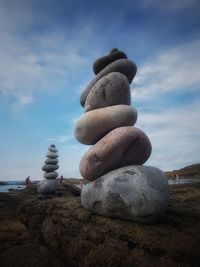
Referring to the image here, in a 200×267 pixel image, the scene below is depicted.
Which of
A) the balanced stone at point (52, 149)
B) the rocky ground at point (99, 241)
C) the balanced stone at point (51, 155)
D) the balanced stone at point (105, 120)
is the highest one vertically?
the balanced stone at point (52, 149)

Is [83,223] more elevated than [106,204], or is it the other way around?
[106,204]

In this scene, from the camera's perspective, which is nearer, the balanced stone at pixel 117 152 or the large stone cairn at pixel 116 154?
the large stone cairn at pixel 116 154

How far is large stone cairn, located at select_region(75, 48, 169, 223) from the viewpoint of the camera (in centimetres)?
484

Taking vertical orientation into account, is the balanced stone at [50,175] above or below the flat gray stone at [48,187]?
above

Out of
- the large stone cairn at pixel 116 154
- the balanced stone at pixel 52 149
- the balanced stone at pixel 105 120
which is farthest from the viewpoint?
the balanced stone at pixel 52 149

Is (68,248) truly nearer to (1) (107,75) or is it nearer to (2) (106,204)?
(2) (106,204)

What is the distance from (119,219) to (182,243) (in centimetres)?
151

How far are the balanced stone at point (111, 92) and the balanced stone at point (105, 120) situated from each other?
41 centimetres

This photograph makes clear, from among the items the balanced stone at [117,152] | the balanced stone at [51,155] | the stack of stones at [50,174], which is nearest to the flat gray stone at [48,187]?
the stack of stones at [50,174]

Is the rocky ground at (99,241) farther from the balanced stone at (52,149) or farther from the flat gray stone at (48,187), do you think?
the balanced stone at (52,149)

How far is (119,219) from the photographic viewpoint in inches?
201

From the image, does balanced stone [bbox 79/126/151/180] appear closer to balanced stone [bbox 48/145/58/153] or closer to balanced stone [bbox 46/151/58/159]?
balanced stone [bbox 46/151/58/159]

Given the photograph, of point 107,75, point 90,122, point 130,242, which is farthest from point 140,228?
point 107,75

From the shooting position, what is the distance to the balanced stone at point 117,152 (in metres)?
5.70
